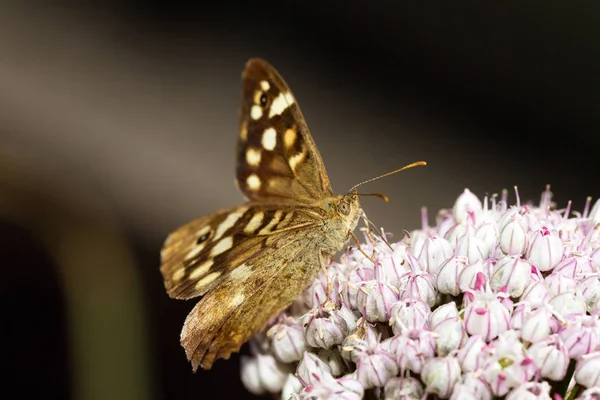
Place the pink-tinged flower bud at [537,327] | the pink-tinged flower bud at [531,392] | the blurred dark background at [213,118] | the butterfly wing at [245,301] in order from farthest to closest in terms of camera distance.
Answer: the blurred dark background at [213,118]
the butterfly wing at [245,301]
the pink-tinged flower bud at [537,327]
the pink-tinged flower bud at [531,392]

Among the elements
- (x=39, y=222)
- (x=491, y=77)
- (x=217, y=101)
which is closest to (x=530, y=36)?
(x=491, y=77)

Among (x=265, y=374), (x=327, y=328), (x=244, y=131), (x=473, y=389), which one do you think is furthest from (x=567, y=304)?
(x=244, y=131)

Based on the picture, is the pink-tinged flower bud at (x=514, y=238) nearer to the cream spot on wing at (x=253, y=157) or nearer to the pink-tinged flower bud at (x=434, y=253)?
the pink-tinged flower bud at (x=434, y=253)

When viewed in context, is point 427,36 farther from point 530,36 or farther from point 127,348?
point 127,348

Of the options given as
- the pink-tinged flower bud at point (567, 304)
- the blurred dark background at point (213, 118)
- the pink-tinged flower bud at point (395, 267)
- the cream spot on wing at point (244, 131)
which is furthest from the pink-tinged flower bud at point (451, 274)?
the blurred dark background at point (213, 118)

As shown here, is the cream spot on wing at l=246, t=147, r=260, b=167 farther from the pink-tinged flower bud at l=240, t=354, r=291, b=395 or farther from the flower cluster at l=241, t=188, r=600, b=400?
the pink-tinged flower bud at l=240, t=354, r=291, b=395
